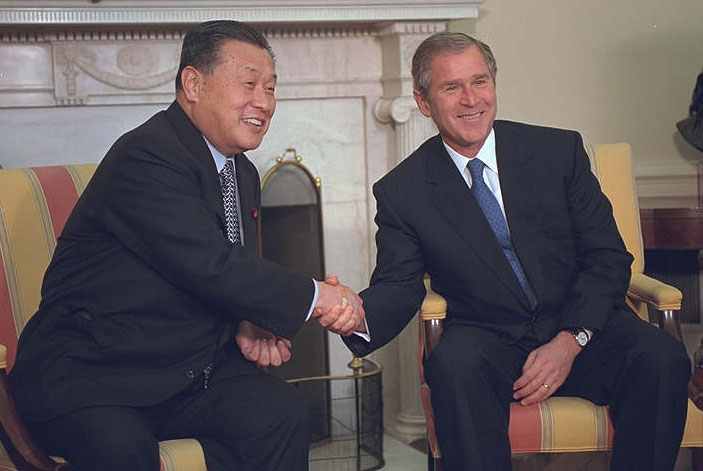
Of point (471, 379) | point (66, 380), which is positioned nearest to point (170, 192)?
point (66, 380)

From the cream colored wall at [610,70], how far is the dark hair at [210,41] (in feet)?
6.32

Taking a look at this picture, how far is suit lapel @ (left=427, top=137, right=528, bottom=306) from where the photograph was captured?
108 inches

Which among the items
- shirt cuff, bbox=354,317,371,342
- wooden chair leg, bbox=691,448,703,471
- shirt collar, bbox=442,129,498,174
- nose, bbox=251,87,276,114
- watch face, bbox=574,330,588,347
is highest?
nose, bbox=251,87,276,114

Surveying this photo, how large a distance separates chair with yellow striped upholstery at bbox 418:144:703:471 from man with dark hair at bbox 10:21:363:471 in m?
0.33

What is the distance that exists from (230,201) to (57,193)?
0.55m

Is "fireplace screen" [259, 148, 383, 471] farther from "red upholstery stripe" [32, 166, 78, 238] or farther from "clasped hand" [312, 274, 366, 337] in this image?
"clasped hand" [312, 274, 366, 337]

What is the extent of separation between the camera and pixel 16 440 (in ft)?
7.64

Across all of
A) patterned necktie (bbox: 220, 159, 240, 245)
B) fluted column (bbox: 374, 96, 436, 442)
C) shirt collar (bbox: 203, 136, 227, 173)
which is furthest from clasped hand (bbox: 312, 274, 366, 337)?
fluted column (bbox: 374, 96, 436, 442)

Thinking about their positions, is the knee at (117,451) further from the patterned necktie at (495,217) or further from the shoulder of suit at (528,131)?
the shoulder of suit at (528,131)

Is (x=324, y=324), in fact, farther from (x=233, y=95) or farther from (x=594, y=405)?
(x=594, y=405)

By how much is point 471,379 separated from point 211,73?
90cm

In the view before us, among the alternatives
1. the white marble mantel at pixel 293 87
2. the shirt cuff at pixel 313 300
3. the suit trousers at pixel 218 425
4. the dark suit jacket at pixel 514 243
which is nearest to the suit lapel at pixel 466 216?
the dark suit jacket at pixel 514 243

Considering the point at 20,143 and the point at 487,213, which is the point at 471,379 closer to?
the point at 487,213

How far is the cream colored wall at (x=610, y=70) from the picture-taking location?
14.1 feet
